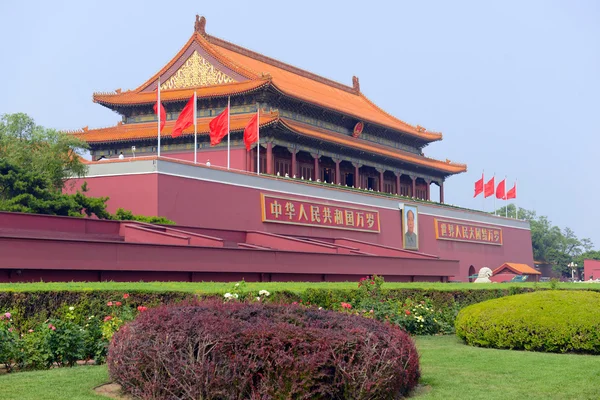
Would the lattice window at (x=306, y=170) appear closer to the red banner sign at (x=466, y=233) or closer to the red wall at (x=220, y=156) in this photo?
the red wall at (x=220, y=156)

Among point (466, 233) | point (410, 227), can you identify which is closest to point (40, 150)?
point (410, 227)

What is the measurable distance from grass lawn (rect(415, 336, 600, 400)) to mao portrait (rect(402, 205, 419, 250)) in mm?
28540

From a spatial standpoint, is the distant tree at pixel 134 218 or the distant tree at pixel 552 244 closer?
the distant tree at pixel 134 218

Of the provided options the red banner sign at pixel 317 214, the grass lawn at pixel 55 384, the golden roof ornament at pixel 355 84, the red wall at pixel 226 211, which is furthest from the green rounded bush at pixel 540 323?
the golden roof ornament at pixel 355 84

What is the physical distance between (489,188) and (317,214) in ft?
60.3

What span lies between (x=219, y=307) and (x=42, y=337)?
2.56 m

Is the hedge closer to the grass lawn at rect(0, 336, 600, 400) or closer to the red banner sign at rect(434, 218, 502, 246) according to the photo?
the grass lawn at rect(0, 336, 600, 400)

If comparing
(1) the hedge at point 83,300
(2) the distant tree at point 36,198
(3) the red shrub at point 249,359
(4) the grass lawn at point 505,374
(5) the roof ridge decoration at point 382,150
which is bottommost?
(4) the grass lawn at point 505,374

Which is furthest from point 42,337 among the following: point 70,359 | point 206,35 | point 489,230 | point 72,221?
point 489,230

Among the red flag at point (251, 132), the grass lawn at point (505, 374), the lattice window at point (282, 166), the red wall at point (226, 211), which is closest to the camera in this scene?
the grass lawn at point (505, 374)

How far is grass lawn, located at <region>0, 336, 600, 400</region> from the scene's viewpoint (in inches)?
307

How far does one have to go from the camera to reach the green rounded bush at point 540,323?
1147 cm

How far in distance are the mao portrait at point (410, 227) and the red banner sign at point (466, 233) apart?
227cm

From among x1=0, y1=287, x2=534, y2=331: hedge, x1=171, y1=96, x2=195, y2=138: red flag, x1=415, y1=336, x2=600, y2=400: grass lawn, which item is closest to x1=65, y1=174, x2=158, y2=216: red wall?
x1=171, y1=96, x2=195, y2=138: red flag
